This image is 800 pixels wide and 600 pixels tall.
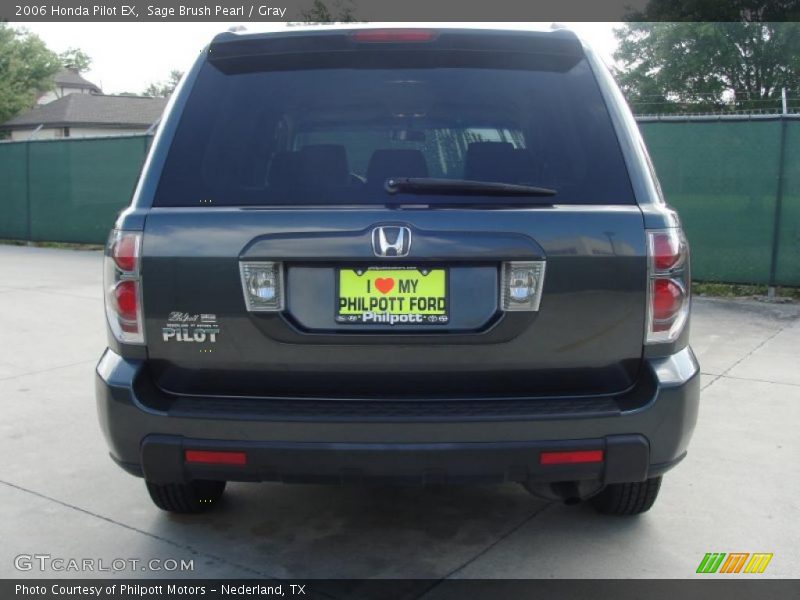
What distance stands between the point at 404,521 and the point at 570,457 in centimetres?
115

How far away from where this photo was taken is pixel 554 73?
2.89 m

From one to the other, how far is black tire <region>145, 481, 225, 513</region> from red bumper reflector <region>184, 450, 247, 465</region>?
2.49 feet

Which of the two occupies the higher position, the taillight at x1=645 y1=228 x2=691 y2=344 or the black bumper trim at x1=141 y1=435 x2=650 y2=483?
the taillight at x1=645 y1=228 x2=691 y2=344

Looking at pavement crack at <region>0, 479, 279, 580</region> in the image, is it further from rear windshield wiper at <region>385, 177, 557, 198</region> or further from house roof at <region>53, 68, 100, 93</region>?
house roof at <region>53, 68, 100, 93</region>

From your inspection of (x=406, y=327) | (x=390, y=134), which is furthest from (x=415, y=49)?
(x=406, y=327)

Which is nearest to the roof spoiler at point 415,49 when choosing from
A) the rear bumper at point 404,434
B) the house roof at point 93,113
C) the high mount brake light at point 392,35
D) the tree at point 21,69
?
the high mount brake light at point 392,35

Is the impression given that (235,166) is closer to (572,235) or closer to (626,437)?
(572,235)

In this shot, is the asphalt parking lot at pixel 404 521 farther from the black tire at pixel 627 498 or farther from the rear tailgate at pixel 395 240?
the rear tailgate at pixel 395 240

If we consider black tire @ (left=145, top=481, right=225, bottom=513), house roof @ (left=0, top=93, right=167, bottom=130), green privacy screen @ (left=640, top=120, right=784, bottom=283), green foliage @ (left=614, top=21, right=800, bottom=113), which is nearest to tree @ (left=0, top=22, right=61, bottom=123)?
house roof @ (left=0, top=93, right=167, bottom=130)

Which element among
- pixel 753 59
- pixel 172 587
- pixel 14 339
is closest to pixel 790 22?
pixel 753 59

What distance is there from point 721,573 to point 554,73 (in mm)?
1887

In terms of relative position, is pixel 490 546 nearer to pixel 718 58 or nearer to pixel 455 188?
pixel 455 188

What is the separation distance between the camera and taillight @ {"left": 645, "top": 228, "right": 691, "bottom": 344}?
8.64 feet

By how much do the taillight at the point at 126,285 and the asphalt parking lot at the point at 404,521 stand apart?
0.98 metres
